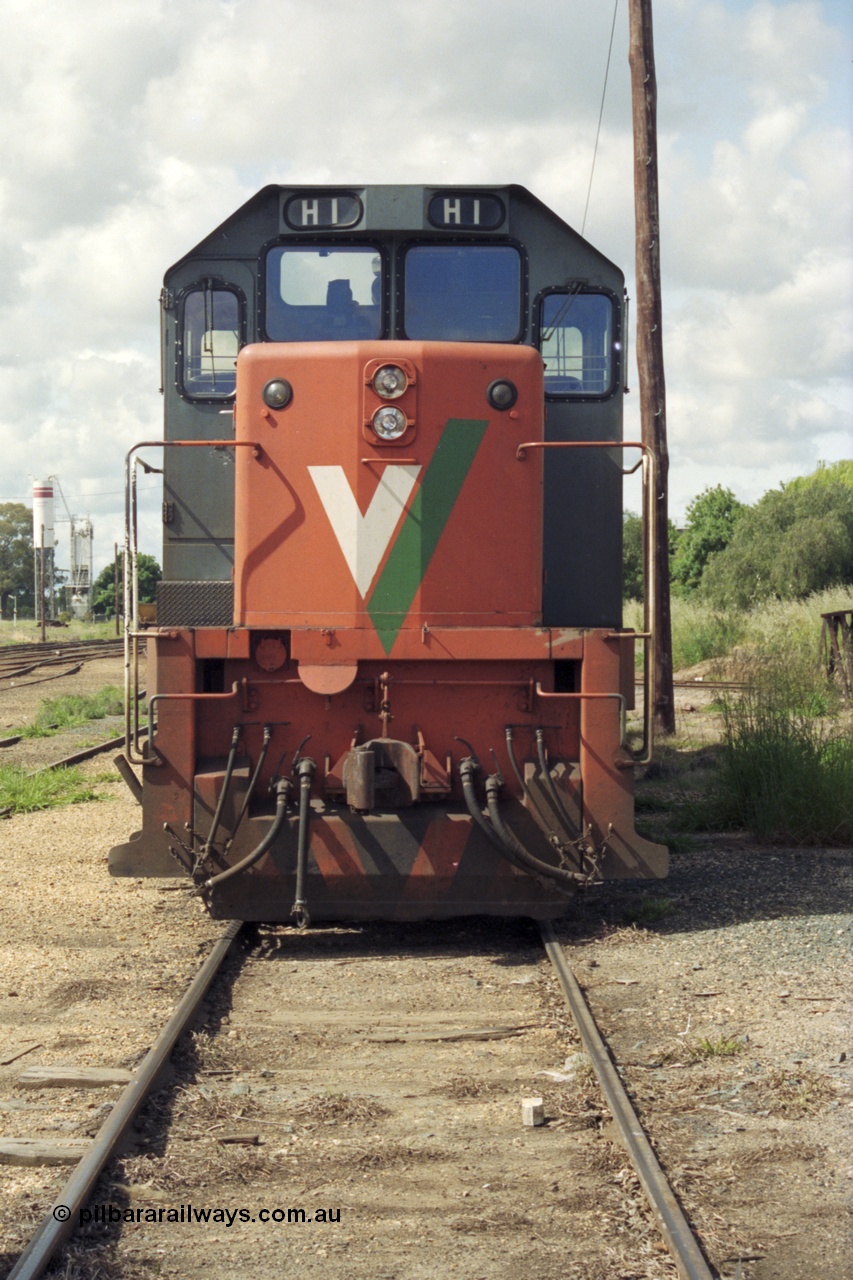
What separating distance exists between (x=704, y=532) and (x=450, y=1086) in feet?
183

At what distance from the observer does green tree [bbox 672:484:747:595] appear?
185 ft

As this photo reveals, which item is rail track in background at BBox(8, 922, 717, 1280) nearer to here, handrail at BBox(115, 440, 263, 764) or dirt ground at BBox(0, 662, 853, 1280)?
dirt ground at BBox(0, 662, 853, 1280)

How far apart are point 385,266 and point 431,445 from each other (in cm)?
113

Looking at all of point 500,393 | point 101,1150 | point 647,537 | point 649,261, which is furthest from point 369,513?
point 649,261

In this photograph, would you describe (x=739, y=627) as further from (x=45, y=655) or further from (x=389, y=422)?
(x=45, y=655)

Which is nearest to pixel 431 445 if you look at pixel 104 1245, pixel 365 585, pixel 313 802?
pixel 365 585

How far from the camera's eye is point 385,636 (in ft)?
19.5

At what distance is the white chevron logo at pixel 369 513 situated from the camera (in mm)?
6066

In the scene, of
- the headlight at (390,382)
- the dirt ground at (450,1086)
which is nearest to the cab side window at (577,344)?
the headlight at (390,382)

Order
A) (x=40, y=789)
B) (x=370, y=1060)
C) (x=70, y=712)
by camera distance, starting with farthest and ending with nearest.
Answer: (x=70, y=712) < (x=40, y=789) < (x=370, y=1060)

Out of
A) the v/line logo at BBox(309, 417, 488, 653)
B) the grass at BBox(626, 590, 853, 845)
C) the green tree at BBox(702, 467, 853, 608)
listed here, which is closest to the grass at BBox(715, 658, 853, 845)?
the grass at BBox(626, 590, 853, 845)

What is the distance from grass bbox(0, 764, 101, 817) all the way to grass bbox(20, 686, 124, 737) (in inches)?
173

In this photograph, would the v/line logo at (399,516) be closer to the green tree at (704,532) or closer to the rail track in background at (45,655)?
the rail track in background at (45,655)

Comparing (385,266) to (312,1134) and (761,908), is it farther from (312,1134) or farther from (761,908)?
(312,1134)
